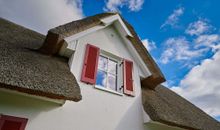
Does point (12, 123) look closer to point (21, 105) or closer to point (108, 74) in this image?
point (21, 105)

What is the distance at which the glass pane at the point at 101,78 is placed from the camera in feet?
19.0

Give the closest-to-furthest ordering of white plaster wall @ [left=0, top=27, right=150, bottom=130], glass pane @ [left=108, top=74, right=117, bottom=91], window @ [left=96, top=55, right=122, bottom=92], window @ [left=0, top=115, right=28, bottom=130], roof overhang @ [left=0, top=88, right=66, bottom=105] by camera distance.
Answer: window @ [left=0, top=115, right=28, bottom=130]
roof overhang @ [left=0, top=88, right=66, bottom=105]
white plaster wall @ [left=0, top=27, right=150, bottom=130]
window @ [left=96, top=55, right=122, bottom=92]
glass pane @ [left=108, top=74, right=117, bottom=91]

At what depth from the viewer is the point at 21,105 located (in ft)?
13.1

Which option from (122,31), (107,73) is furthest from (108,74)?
(122,31)

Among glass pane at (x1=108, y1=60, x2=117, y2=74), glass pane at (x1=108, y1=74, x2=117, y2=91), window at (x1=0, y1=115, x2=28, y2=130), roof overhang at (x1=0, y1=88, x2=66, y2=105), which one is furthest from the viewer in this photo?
glass pane at (x1=108, y1=60, x2=117, y2=74)

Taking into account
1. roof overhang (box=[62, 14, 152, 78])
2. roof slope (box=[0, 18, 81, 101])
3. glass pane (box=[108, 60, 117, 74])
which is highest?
roof overhang (box=[62, 14, 152, 78])

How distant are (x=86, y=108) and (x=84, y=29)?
9.32ft

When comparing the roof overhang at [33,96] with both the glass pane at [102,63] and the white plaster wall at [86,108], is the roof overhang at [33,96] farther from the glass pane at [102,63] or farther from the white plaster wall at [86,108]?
the glass pane at [102,63]

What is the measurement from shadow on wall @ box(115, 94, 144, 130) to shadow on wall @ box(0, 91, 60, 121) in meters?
2.30

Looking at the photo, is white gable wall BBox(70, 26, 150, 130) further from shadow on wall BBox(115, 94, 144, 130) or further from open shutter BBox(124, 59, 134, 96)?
open shutter BBox(124, 59, 134, 96)

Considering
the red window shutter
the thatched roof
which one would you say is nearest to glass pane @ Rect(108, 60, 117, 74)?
the red window shutter

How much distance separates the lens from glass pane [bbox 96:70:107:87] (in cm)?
579

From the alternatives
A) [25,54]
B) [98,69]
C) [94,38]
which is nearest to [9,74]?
[25,54]

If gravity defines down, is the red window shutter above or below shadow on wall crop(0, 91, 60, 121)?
above
